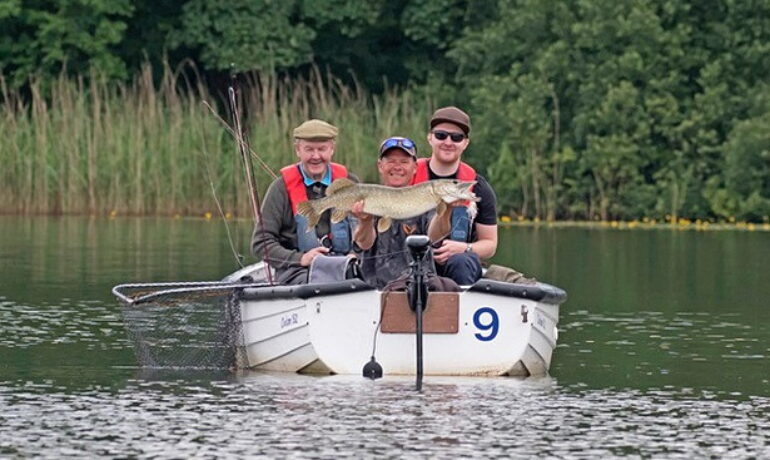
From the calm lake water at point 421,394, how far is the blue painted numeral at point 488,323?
0.91 feet

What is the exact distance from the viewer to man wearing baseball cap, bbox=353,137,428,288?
1541cm

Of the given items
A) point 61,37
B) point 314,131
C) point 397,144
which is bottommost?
point 397,144

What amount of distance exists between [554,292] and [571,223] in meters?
21.8

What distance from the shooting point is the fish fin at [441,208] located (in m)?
14.8

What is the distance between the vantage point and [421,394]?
14586 mm

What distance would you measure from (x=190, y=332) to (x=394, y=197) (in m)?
2.21

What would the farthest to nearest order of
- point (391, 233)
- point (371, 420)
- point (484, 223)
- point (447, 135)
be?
1. point (484, 223)
2. point (447, 135)
3. point (391, 233)
4. point (371, 420)

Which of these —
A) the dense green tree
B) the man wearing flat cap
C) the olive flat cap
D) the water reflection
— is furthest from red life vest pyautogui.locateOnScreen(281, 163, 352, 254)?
the dense green tree

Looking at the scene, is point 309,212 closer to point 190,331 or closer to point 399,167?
point 399,167

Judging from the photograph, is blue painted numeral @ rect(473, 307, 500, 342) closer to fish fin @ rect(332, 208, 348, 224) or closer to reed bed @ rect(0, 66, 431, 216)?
fish fin @ rect(332, 208, 348, 224)

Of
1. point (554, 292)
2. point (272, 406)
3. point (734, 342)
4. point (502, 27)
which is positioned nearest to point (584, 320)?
point (734, 342)

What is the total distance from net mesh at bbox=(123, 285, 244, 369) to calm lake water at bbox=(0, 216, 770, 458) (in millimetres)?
236

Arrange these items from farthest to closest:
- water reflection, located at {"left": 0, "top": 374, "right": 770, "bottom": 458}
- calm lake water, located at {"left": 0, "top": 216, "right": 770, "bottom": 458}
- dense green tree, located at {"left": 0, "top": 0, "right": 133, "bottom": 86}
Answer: dense green tree, located at {"left": 0, "top": 0, "right": 133, "bottom": 86} → calm lake water, located at {"left": 0, "top": 216, "right": 770, "bottom": 458} → water reflection, located at {"left": 0, "top": 374, "right": 770, "bottom": 458}

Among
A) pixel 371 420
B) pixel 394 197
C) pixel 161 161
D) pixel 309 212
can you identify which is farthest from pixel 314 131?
pixel 161 161
